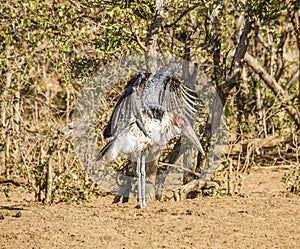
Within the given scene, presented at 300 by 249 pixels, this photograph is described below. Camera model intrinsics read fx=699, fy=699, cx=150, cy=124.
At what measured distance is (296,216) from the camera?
8.16 meters

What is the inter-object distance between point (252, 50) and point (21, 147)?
704 cm

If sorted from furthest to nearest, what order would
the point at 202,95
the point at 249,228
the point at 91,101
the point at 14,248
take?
the point at 91,101 → the point at 202,95 → the point at 249,228 → the point at 14,248

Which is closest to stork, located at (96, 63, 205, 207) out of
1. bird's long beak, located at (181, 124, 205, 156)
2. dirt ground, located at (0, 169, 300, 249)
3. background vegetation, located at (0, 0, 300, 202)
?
bird's long beak, located at (181, 124, 205, 156)

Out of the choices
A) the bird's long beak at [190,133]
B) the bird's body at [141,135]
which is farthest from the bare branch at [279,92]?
the bird's body at [141,135]

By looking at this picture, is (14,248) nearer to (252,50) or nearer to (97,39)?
(97,39)

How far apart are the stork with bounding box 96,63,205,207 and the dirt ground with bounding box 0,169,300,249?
675 millimetres

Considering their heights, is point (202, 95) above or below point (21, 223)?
above

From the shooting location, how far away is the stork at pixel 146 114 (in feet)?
27.2

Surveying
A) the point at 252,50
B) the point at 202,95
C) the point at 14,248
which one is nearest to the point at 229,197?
the point at 202,95

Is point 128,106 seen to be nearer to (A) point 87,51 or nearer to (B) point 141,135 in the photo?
(B) point 141,135

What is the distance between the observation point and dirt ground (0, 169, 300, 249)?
23.3 ft

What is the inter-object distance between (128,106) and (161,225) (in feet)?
5.00

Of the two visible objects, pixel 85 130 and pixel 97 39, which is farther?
pixel 85 130

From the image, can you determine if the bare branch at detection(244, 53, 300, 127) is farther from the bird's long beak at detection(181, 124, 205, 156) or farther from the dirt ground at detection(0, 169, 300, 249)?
the dirt ground at detection(0, 169, 300, 249)
